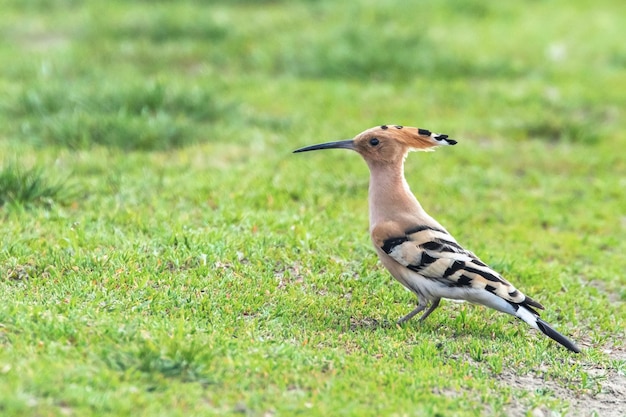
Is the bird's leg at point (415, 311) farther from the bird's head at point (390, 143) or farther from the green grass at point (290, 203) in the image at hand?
A: the bird's head at point (390, 143)

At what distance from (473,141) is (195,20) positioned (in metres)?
4.09

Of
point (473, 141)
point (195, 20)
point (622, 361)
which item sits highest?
point (195, 20)

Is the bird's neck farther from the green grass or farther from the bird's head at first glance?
the green grass

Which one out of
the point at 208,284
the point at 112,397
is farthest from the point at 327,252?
the point at 112,397

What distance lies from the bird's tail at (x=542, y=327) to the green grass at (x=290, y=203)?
0.48ft

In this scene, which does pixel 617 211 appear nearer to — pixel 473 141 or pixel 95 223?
pixel 473 141

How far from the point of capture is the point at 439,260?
4.79 metres

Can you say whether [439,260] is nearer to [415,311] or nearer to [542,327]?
[415,311]

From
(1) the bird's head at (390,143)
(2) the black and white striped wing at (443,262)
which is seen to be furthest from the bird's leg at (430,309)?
(1) the bird's head at (390,143)

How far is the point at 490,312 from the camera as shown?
5289mm

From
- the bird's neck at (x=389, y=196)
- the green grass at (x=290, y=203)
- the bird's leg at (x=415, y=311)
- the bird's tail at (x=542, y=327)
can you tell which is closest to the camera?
the green grass at (x=290, y=203)

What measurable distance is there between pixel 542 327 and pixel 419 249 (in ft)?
2.35

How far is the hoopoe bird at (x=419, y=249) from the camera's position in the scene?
4676mm

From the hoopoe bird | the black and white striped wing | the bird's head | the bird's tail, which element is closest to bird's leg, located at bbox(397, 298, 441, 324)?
the hoopoe bird
